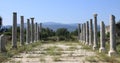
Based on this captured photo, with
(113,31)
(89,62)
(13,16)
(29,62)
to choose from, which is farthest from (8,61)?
(13,16)

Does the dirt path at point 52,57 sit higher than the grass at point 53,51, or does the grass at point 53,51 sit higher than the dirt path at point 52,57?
the grass at point 53,51

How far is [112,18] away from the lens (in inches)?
778

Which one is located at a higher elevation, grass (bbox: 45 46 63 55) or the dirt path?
grass (bbox: 45 46 63 55)

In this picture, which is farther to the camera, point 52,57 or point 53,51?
point 53,51

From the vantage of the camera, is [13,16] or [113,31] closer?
[113,31]

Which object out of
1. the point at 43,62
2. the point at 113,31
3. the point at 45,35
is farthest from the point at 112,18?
the point at 45,35

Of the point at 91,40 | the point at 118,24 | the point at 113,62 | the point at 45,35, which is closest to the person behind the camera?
the point at 113,62

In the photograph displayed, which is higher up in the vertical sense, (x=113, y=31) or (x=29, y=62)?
(x=113, y=31)

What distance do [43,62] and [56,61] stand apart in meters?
0.82

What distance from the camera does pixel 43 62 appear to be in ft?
52.4

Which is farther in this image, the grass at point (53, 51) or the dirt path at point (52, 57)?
the grass at point (53, 51)

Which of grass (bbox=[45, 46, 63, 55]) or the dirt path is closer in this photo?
the dirt path

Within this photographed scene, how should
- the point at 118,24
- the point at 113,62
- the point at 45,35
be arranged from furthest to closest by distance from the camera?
the point at 118,24, the point at 45,35, the point at 113,62

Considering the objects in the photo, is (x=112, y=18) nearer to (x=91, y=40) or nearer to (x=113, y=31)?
(x=113, y=31)
